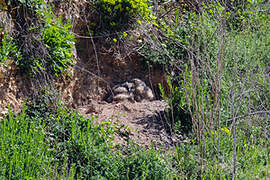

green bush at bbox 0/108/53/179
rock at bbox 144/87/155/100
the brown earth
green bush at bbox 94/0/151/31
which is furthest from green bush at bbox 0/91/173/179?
green bush at bbox 94/0/151/31

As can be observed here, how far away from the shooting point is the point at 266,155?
435 cm

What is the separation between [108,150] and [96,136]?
0.23m

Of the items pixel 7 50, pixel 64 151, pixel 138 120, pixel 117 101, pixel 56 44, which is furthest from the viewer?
pixel 117 101

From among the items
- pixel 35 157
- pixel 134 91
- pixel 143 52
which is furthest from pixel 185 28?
pixel 35 157

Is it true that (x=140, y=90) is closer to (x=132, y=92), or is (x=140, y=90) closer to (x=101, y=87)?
(x=132, y=92)

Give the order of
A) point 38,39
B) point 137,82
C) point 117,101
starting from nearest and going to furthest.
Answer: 1. point 38,39
2. point 117,101
3. point 137,82

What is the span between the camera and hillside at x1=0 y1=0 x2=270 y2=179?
3688 millimetres

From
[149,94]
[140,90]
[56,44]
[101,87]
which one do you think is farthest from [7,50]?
[149,94]

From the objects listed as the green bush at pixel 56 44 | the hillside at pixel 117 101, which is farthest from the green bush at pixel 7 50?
the green bush at pixel 56 44

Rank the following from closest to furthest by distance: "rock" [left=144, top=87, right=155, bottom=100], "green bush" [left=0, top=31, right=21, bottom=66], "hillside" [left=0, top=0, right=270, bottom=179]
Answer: "hillside" [left=0, top=0, right=270, bottom=179] < "green bush" [left=0, top=31, right=21, bottom=66] < "rock" [left=144, top=87, right=155, bottom=100]

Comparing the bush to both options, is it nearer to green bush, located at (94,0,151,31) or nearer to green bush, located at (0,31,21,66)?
green bush, located at (0,31,21,66)

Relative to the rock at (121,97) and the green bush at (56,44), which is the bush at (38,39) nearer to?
the green bush at (56,44)

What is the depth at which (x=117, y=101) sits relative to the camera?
5785mm

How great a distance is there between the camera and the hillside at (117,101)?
12.1 ft
